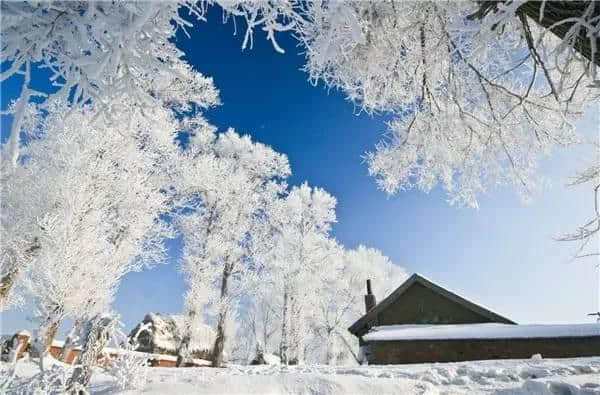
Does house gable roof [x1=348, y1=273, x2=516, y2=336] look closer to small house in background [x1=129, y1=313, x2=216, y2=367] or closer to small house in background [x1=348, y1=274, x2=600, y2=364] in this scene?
small house in background [x1=348, y1=274, x2=600, y2=364]

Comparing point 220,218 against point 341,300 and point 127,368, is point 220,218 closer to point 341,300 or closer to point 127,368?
point 127,368

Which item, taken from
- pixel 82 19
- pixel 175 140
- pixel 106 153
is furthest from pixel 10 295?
pixel 82 19

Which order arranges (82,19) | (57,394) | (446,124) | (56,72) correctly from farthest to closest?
(446,124) → (57,394) → (56,72) → (82,19)

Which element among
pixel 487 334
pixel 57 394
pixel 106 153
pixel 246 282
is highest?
pixel 106 153

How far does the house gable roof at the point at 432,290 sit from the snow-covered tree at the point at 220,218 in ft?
19.8

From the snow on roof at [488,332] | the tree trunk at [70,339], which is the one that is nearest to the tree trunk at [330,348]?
the snow on roof at [488,332]

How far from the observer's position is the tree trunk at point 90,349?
12.4ft

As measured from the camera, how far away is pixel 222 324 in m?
14.8

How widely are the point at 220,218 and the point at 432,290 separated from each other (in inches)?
371

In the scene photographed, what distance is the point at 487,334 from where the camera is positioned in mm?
9648

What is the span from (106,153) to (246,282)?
337 inches

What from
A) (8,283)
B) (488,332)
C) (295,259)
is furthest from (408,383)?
(295,259)

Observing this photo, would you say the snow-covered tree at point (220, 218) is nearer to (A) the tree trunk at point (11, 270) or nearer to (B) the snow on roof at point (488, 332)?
(A) the tree trunk at point (11, 270)

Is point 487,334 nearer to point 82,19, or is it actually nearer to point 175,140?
point 82,19
